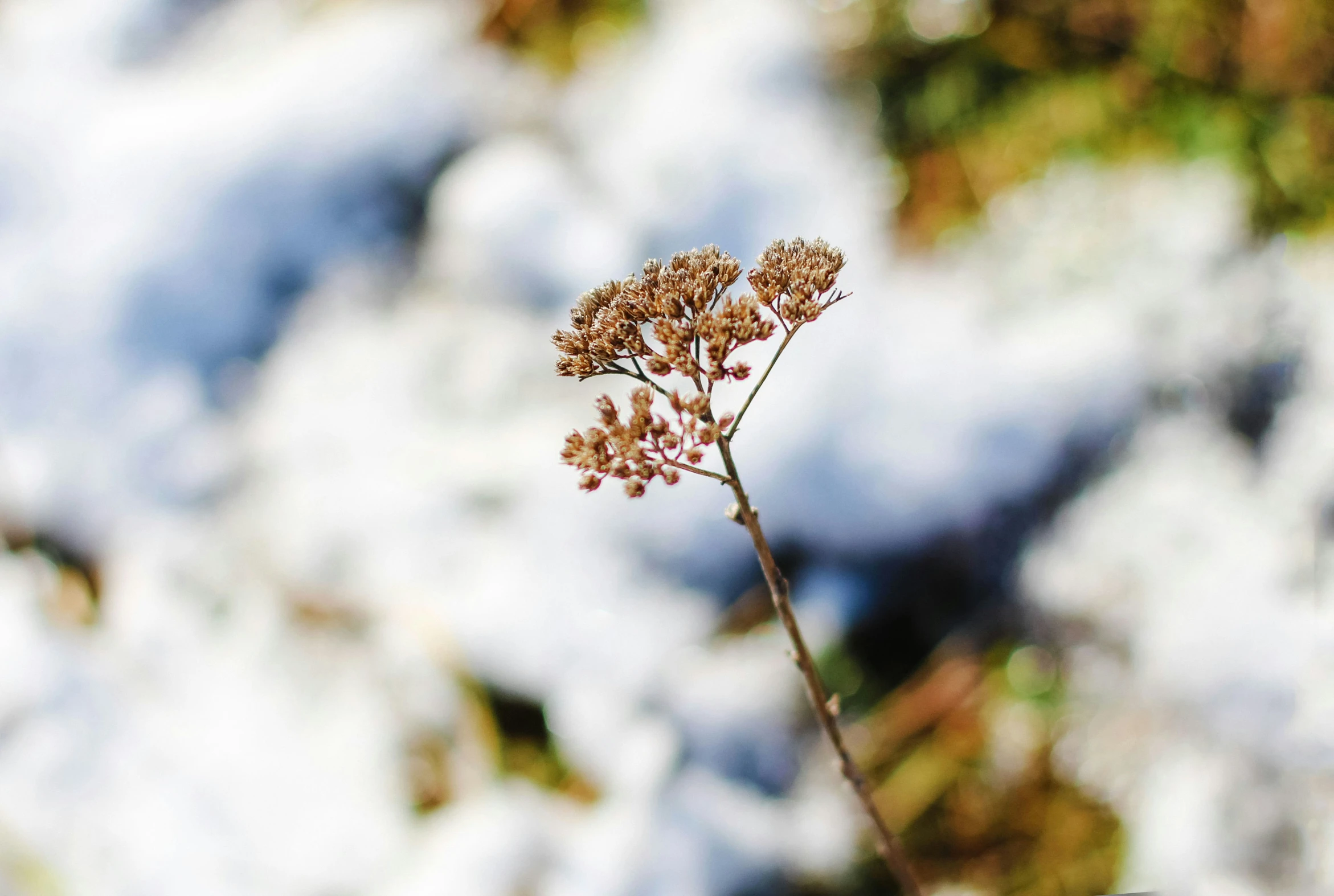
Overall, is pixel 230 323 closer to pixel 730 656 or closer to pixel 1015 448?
pixel 730 656

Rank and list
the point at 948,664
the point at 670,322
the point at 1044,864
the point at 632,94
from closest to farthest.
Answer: the point at 670,322 < the point at 1044,864 < the point at 948,664 < the point at 632,94

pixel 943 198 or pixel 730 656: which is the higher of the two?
pixel 943 198

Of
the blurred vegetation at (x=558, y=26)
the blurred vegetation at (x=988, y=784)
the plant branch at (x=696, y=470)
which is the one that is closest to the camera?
the plant branch at (x=696, y=470)

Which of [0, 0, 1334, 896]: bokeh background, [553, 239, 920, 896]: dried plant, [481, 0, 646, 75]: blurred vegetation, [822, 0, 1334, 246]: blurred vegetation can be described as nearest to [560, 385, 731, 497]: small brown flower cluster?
[553, 239, 920, 896]: dried plant

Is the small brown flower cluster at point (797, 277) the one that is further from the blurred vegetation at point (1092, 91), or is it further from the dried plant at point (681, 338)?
the blurred vegetation at point (1092, 91)

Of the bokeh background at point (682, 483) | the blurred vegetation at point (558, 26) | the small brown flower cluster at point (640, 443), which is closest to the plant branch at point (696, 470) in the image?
the small brown flower cluster at point (640, 443)

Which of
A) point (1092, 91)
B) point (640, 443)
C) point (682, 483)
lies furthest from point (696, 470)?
point (1092, 91)

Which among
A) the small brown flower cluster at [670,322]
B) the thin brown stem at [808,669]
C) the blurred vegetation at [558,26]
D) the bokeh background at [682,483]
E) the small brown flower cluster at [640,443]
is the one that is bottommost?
the thin brown stem at [808,669]

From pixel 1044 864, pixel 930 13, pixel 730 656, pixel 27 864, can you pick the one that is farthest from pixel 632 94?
pixel 27 864
